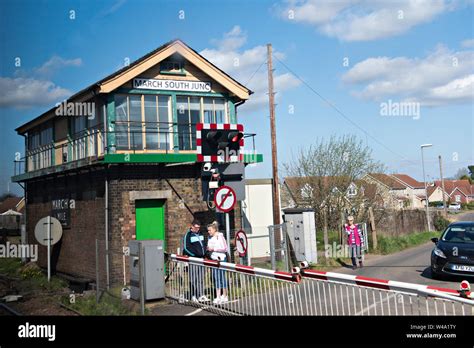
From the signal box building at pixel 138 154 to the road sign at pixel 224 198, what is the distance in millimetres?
4493

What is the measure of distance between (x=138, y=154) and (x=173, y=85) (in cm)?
320

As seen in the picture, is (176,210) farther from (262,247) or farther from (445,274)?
(445,274)

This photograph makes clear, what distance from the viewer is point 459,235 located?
12.5 metres

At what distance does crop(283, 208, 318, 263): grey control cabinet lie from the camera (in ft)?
52.1

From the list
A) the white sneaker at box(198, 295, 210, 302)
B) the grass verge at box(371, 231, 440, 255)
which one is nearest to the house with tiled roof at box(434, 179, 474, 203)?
the grass verge at box(371, 231, 440, 255)

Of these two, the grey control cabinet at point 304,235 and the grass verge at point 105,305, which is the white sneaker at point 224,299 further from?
the grey control cabinet at point 304,235

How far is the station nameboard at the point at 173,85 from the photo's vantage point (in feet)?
52.5

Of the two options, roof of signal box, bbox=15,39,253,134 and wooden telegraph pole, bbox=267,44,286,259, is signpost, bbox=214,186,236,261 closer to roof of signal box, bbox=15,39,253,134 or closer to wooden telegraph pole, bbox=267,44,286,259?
roof of signal box, bbox=15,39,253,134

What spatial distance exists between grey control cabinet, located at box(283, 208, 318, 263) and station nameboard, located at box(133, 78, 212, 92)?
5.38 metres

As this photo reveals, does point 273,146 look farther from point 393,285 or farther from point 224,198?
point 393,285

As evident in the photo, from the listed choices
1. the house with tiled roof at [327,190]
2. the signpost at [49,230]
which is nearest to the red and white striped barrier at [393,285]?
the signpost at [49,230]
